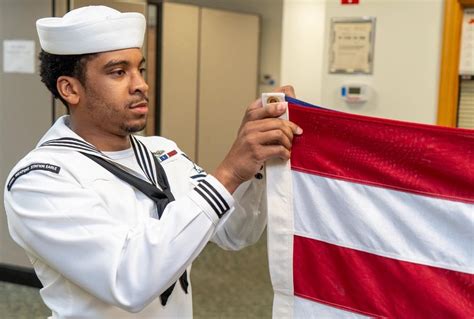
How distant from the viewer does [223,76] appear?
20.1 ft

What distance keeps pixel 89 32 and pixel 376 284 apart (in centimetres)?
96

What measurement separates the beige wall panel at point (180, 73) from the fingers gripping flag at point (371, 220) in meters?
3.96

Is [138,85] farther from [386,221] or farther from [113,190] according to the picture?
[386,221]

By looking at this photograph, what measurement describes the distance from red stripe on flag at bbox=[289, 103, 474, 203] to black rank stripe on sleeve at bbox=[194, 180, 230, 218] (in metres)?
0.30

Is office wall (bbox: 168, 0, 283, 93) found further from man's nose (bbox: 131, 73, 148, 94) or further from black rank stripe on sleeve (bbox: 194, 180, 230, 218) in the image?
black rank stripe on sleeve (bbox: 194, 180, 230, 218)

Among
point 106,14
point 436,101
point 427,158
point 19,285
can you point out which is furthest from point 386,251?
point 19,285

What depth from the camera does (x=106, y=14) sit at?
5.31 ft

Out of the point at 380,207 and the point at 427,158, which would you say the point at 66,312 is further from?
the point at 427,158

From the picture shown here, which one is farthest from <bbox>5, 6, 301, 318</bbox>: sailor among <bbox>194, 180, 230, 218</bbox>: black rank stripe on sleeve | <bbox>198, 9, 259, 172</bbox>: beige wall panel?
<bbox>198, 9, 259, 172</bbox>: beige wall panel

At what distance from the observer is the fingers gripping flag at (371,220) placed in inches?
58.8

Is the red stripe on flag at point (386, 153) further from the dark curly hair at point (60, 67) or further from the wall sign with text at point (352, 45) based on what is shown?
the wall sign with text at point (352, 45)

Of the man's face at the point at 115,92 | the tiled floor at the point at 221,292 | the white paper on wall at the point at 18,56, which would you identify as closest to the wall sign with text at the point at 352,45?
the tiled floor at the point at 221,292

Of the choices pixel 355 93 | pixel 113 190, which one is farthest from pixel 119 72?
pixel 355 93

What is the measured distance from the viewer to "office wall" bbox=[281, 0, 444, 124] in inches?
136
